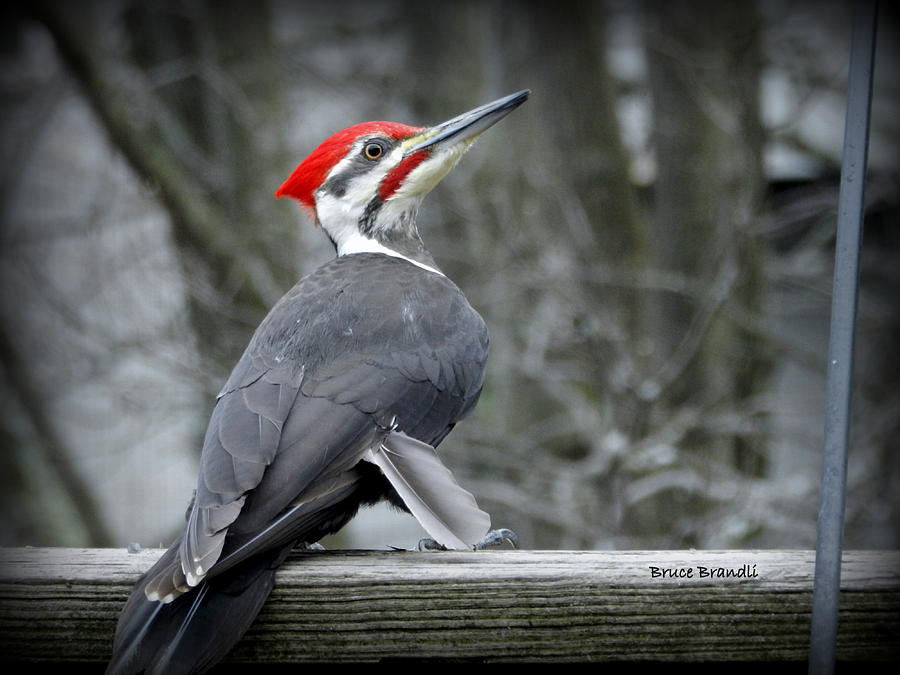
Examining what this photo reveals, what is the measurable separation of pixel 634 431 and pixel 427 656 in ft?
9.74

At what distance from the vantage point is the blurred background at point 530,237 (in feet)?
16.7

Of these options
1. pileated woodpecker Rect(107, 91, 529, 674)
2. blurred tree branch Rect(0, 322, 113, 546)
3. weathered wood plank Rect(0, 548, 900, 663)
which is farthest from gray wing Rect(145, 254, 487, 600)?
blurred tree branch Rect(0, 322, 113, 546)

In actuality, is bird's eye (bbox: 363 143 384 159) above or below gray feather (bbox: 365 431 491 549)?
above

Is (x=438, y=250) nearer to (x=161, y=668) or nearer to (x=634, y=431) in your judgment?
(x=634, y=431)

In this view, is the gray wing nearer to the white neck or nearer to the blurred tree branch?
the white neck

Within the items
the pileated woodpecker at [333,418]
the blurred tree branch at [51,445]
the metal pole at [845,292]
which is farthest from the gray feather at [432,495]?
the blurred tree branch at [51,445]

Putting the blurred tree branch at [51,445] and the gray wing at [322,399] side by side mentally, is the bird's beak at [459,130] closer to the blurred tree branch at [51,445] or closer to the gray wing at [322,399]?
the gray wing at [322,399]

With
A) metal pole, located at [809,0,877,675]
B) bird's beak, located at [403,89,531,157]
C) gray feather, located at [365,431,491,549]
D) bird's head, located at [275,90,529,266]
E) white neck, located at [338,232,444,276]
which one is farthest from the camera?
white neck, located at [338,232,444,276]

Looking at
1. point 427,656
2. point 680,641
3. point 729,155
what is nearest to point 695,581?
point 680,641

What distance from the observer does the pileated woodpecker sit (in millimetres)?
1846

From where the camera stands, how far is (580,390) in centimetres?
562

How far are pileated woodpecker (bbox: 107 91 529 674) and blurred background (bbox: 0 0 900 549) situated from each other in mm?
1773
